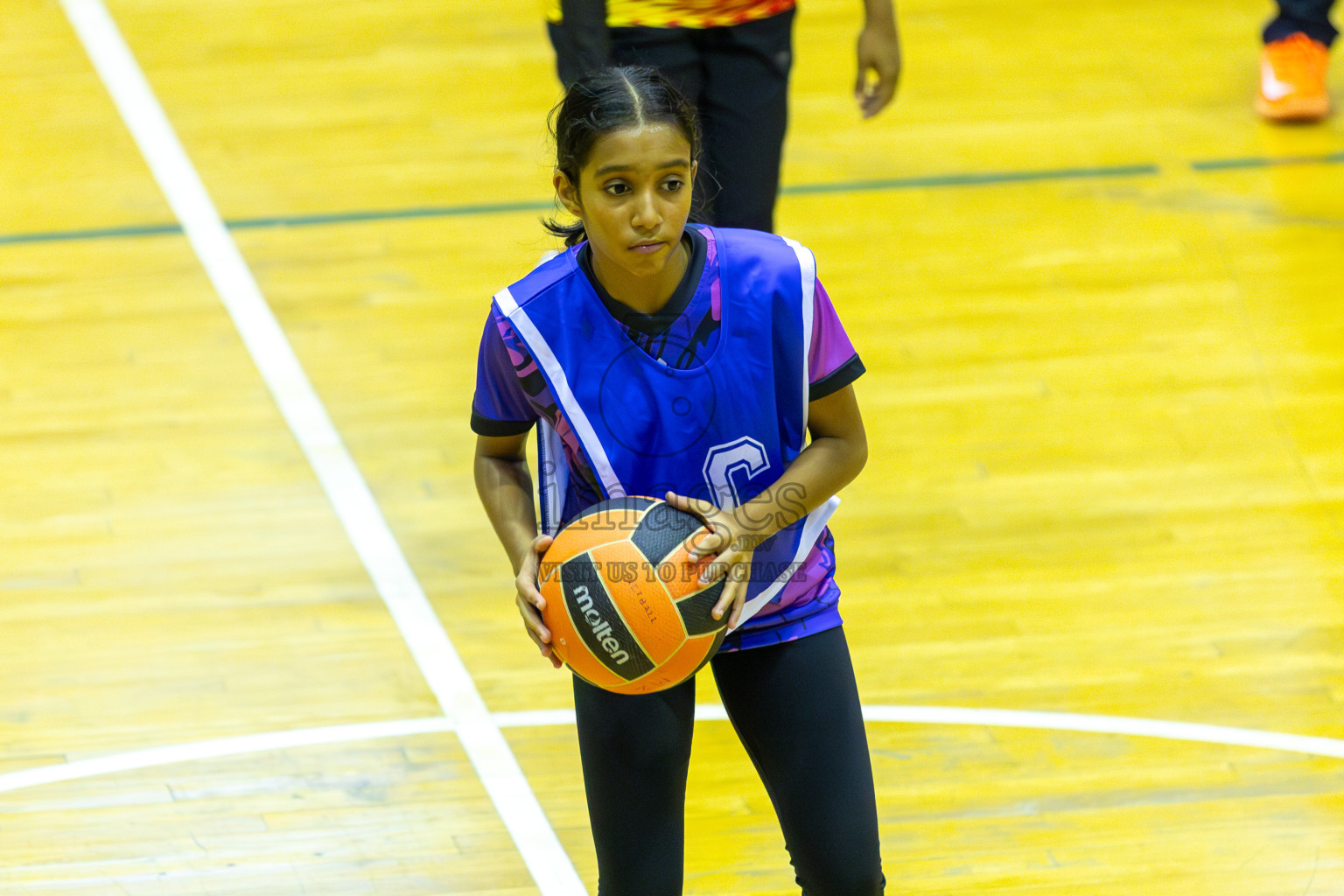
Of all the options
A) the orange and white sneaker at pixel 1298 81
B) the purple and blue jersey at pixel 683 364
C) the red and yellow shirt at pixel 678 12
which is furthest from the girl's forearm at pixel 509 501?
the orange and white sneaker at pixel 1298 81

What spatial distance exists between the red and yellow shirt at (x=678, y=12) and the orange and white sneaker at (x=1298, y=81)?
11.0 feet

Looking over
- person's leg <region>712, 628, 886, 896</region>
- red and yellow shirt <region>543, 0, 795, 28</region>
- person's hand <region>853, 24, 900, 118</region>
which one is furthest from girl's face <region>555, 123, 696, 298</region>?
person's hand <region>853, 24, 900, 118</region>

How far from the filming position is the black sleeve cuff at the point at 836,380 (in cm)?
212

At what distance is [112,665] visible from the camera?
350 cm

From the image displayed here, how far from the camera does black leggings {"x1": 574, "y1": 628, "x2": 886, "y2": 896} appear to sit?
2141 millimetres

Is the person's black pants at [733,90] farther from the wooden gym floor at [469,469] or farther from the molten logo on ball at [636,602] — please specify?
the molten logo on ball at [636,602]

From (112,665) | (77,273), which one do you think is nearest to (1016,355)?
(112,665)

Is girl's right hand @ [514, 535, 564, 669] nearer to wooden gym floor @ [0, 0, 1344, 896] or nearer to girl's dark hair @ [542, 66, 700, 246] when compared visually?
girl's dark hair @ [542, 66, 700, 246]

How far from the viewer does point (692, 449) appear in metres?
2.12

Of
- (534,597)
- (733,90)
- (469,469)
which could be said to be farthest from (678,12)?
(534,597)

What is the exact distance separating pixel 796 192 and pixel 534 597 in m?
3.81

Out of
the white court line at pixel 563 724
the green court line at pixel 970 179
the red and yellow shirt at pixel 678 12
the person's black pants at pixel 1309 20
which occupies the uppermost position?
the red and yellow shirt at pixel 678 12

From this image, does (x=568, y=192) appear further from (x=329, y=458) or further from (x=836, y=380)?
(x=329, y=458)

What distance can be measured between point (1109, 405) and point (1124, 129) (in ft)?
6.55
